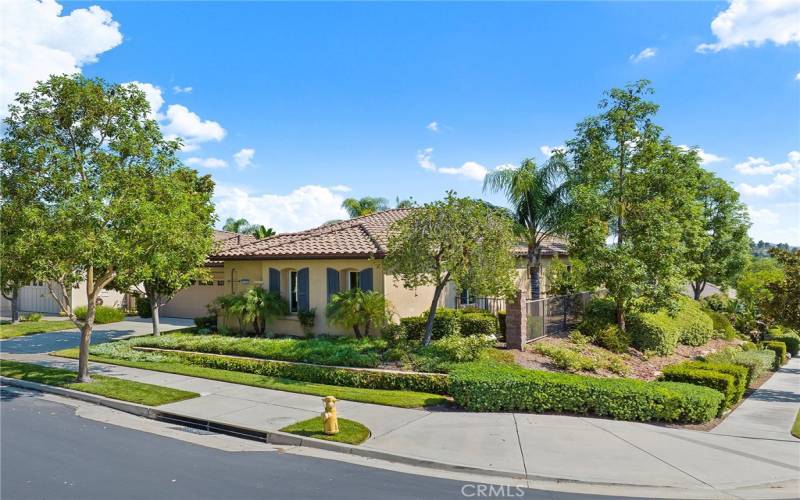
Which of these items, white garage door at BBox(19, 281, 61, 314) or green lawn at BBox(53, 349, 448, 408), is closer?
green lawn at BBox(53, 349, 448, 408)

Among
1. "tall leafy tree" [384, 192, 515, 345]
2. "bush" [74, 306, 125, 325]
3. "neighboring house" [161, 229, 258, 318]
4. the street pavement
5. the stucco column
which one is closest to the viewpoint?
the street pavement

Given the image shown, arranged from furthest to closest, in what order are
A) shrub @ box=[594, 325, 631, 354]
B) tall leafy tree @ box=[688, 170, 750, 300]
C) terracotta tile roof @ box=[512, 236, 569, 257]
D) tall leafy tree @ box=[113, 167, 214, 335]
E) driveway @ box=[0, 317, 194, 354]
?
tall leafy tree @ box=[688, 170, 750, 300], terracotta tile roof @ box=[512, 236, 569, 257], driveway @ box=[0, 317, 194, 354], shrub @ box=[594, 325, 631, 354], tall leafy tree @ box=[113, 167, 214, 335]

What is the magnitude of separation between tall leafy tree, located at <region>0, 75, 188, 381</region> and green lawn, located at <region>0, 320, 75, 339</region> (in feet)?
38.1

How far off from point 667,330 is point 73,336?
23.5 meters

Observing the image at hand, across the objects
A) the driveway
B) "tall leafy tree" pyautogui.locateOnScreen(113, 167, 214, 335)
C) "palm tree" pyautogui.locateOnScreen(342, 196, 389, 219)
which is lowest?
the driveway

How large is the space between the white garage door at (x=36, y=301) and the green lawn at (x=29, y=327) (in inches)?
193

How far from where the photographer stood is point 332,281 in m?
18.2

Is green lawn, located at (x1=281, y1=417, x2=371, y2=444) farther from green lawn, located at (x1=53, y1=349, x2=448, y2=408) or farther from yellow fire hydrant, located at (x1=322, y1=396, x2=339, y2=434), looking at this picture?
green lawn, located at (x1=53, y1=349, x2=448, y2=408)

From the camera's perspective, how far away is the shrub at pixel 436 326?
16391mm

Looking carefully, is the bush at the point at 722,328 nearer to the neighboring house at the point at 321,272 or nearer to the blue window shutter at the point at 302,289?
the neighboring house at the point at 321,272

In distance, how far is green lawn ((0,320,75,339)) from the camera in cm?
2212

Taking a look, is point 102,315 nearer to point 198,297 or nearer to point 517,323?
point 198,297

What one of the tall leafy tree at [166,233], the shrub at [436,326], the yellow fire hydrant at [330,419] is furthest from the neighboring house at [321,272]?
the yellow fire hydrant at [330,419]

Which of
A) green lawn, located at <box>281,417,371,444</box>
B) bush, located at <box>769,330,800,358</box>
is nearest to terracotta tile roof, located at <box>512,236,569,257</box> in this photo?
bush, located at <box>769,330,800,358</box>
